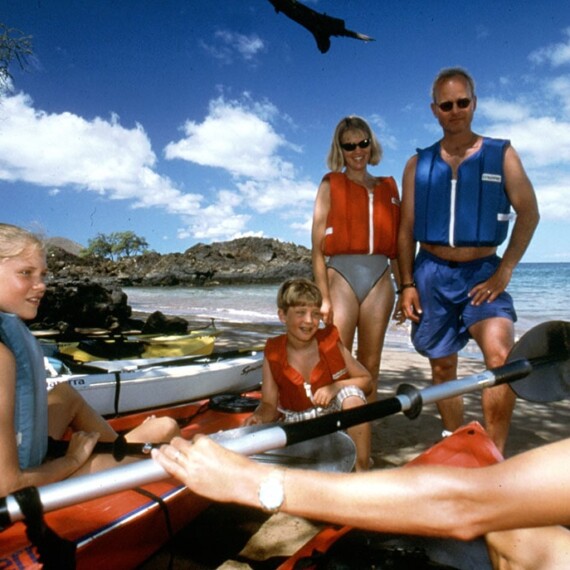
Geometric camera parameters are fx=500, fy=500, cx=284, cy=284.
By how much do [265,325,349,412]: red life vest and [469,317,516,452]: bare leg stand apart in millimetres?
908

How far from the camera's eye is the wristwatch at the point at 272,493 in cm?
122

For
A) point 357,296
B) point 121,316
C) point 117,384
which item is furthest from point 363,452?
point 121,316

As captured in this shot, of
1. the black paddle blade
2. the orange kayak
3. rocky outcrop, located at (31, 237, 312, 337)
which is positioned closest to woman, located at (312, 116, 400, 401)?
the black paddle blade

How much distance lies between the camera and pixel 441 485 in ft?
3.69

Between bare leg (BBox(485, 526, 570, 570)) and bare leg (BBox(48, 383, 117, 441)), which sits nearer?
bare leg (BBox(485, 526, 570, 570))

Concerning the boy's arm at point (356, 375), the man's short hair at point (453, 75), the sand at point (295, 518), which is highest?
the man's short hair at point (453, 75)

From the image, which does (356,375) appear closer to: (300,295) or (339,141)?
(300,295)

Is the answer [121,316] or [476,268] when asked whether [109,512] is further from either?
[121,316]

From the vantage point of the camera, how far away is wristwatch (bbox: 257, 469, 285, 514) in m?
1.22

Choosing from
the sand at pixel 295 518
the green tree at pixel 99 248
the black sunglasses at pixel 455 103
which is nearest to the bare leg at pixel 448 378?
the sand at pixel 295 518

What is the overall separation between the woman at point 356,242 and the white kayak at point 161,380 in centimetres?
222

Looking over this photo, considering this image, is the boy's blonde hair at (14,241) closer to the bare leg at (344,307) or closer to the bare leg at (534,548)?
the bare leg at (344,307)

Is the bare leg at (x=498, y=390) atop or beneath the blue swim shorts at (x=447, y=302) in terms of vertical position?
beneath

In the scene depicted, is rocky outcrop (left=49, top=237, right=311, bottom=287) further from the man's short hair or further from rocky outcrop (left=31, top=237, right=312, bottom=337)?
the man's short hair
